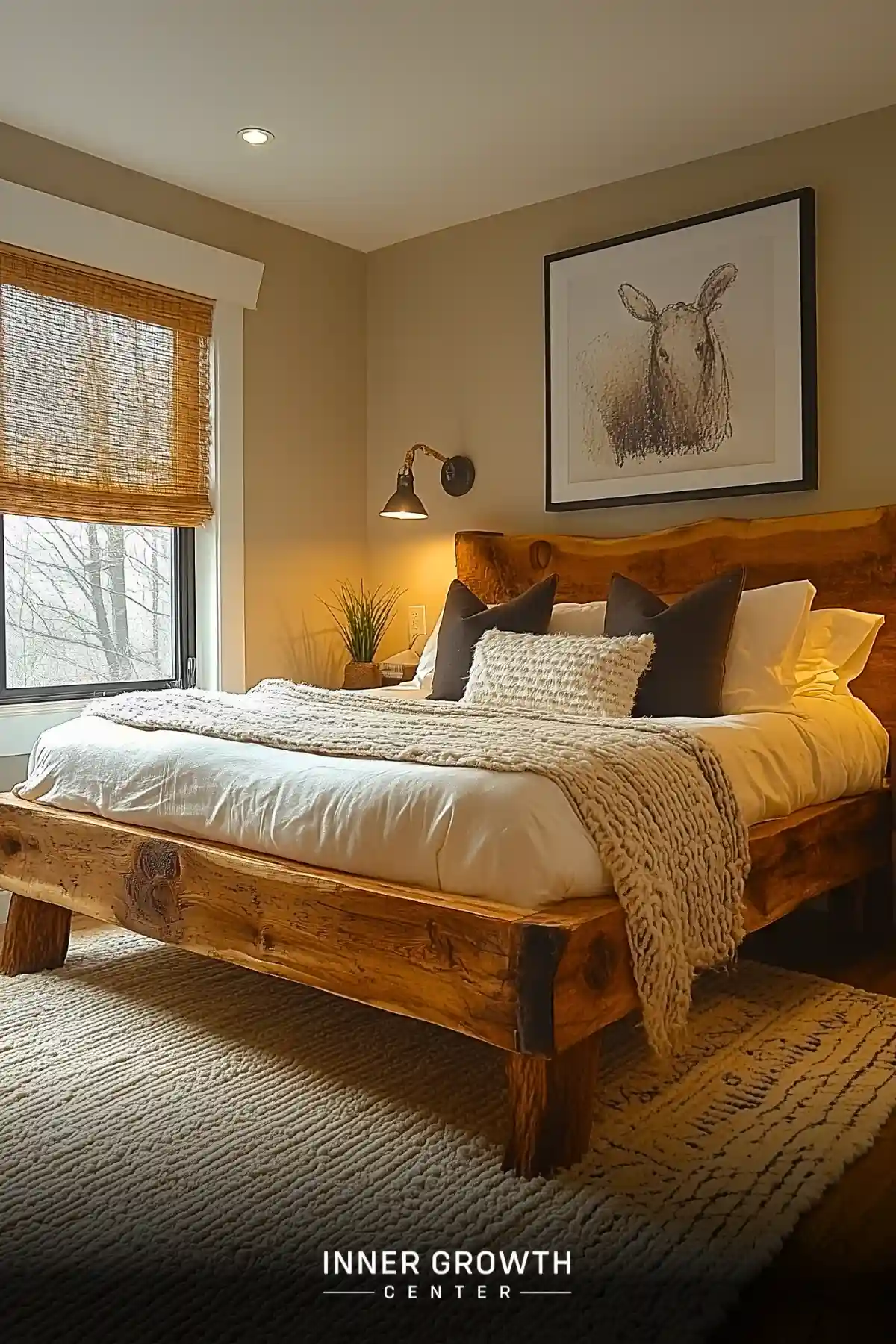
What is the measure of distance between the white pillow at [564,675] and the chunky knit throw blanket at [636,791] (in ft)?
0.53

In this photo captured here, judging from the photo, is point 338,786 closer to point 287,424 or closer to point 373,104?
point 373,104

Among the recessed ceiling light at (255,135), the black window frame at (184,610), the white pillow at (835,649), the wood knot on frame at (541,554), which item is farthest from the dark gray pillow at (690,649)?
the recessed ceiling light at (255,135)

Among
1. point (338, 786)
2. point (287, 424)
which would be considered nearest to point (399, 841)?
point (338, 786)

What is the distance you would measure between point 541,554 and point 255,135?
164 centimetres

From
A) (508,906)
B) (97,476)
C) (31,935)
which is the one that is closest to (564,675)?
(508,906)

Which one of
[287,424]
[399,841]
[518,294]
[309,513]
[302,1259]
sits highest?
[518,294]

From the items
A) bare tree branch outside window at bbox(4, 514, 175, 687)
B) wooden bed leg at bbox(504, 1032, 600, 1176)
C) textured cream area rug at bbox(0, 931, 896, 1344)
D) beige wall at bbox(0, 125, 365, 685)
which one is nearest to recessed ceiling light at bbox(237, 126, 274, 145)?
beige wall at bbox(0, 125, 365, 685)

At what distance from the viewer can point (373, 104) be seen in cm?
330

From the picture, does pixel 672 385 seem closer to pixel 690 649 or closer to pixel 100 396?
pixel 690 649

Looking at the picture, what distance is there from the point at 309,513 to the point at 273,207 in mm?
1134

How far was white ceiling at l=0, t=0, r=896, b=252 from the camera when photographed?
2.82 meters

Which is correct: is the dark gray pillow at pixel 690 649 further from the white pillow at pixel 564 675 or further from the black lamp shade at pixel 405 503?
the black lamp shade at pixel 405 503

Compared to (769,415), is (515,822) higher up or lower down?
lower down

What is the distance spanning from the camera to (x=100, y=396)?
3783 millimetres
